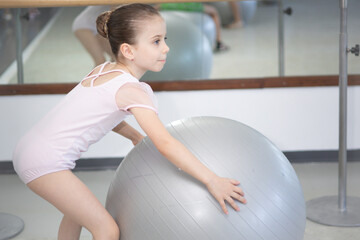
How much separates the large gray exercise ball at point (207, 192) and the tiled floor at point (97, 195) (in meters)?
0.73

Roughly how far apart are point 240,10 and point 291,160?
249 centimetres

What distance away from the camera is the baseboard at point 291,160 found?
3.47 m

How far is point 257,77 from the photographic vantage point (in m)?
3.53

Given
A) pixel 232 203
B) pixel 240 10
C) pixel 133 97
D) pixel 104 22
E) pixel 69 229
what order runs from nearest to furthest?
1. pixel 232 203
2. pixel 133 97
3. pixel 104 22
4. pixel 69 229
5. pixel 240 10

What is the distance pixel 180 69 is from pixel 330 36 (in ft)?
3.21

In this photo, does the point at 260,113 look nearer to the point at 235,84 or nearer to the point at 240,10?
the point at 235,84

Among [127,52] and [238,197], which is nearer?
[238,197]

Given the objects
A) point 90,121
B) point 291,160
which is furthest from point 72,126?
point 291,160

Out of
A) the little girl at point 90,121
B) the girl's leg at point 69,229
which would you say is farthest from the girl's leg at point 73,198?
the girl's leg at point 69,229

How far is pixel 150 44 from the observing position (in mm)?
1995

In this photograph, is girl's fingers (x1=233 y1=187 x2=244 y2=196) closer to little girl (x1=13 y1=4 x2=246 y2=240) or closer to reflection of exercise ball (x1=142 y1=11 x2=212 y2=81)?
little girl (x1=13 y1=4 x2=246 y2=240)

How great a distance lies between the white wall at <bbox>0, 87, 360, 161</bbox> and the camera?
11.1 feet

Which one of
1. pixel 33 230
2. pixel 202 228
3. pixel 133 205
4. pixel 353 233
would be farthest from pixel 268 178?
pixel 33 230

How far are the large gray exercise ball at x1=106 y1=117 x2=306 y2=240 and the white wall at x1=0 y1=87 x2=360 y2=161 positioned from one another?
4.55ft
